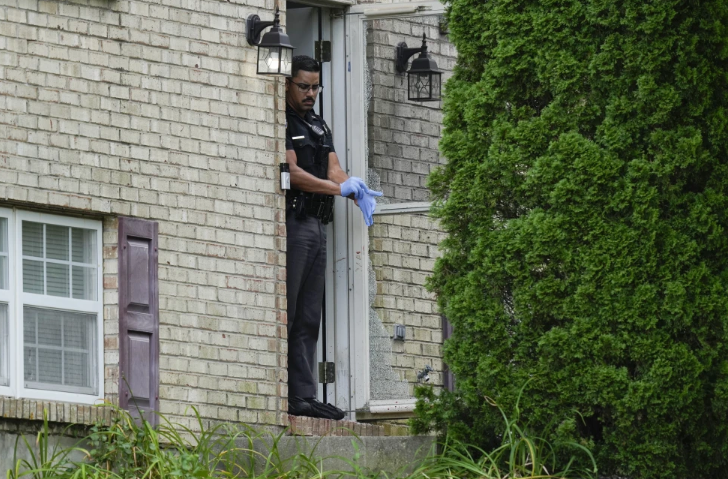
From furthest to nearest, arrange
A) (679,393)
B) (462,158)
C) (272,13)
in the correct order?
(272,13) → (462,158) → (679,393)

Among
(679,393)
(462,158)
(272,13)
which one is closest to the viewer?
(679,393)

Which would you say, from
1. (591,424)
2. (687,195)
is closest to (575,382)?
(591,424)

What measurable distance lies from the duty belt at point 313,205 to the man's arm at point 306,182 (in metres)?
0.06

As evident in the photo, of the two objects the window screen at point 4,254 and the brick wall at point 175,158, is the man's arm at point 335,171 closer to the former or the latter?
the brick wall at point 175,158

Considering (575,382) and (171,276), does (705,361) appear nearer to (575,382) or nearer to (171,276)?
(575,382)

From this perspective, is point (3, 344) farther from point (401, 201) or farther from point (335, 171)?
point (401, 201)

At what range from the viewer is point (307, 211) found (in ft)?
44.8

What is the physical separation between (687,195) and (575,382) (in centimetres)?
133

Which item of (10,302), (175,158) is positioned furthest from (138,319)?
(175,158)

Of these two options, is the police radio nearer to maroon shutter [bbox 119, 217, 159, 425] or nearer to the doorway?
the doorway

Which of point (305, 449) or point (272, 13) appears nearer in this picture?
point (305, 449)

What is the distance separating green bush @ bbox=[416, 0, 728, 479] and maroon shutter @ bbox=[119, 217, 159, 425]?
1.82 metres

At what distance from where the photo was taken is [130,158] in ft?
41.0

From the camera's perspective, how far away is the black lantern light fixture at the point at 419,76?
14328mm
